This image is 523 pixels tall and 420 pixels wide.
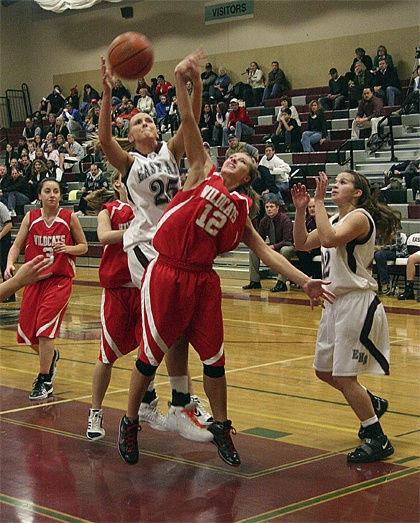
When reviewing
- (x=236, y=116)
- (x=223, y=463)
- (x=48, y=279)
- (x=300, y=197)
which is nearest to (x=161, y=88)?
(x=236, y=116)

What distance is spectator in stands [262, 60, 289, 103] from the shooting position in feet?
66.7

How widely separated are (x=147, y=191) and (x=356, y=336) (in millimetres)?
1428

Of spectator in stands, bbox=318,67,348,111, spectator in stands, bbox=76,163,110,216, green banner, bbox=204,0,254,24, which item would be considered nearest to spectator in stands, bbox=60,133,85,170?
spectator in stands, bbox=76,163,110,216

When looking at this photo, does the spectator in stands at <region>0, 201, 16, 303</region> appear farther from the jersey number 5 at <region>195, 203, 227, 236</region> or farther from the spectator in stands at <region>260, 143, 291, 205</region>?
the jersey number 5 at <region>195, 203, 227, 236</region>

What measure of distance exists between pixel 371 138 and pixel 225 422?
40.9 ft

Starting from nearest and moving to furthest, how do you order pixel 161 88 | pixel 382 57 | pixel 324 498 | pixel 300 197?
1. pixel 324 498
2. pixel 300 197
3. pixel 382 57
4. pixel 161 88

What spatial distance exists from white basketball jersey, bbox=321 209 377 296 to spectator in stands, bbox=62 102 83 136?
767 inches

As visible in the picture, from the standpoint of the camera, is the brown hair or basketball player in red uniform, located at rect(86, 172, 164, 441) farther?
basketball player in red uniform, located at rect(86, 172, 164, 441)

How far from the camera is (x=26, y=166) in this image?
21438mm

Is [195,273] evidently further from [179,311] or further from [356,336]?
[356,336]

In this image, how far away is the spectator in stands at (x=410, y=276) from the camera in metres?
11.1

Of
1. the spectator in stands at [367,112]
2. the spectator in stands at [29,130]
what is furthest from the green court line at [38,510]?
the spectator in stands at [29,130]

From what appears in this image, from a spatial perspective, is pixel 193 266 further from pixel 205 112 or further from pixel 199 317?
pixel 205 112

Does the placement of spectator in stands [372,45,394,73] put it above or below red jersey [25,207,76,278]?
above
